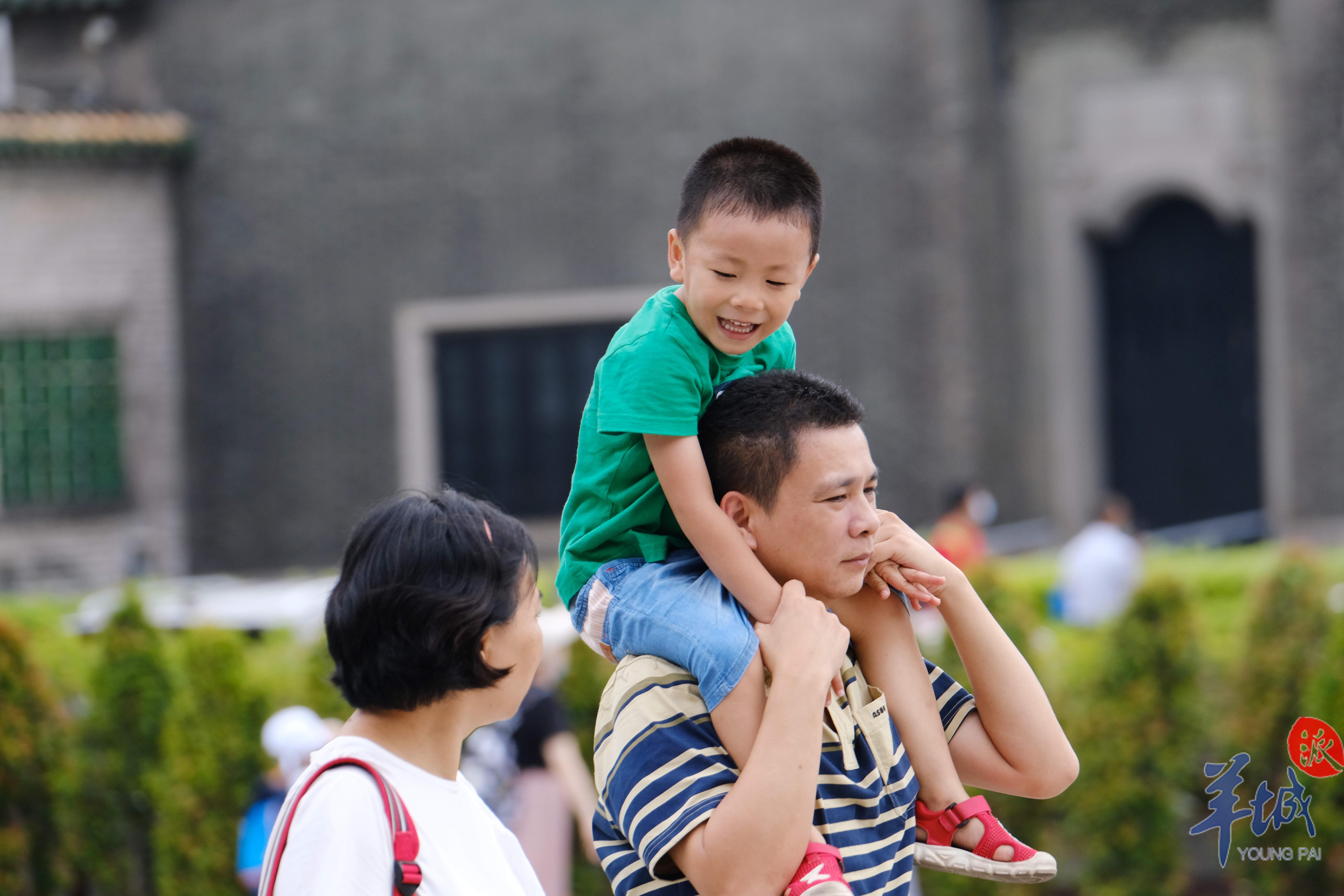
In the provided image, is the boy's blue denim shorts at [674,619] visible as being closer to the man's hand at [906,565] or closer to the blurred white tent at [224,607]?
the man's hand at [906,565]

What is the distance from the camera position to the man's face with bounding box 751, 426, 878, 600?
205cm

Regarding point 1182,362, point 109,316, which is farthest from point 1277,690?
point 109,316

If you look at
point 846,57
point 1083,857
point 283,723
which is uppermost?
point 846,57

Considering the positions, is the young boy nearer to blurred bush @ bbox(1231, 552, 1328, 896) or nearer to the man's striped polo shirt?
the man's striped polo shirt

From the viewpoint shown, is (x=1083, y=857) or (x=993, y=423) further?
(x=993, y=423)

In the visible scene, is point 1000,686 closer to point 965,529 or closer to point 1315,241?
point 965,529

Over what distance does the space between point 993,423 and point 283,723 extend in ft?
35.3

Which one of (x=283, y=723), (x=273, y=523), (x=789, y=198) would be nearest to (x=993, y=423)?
(x=273, y=523)

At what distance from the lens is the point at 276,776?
221 inches

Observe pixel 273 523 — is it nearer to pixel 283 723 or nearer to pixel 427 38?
pixel 427 38

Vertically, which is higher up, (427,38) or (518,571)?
(427,38)

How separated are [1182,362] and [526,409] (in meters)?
6.84

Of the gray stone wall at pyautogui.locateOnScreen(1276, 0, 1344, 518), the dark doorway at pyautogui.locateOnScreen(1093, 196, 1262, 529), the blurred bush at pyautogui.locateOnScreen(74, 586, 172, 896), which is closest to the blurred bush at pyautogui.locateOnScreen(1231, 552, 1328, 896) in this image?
the blurred bush at pyautogui.locateOnScreen(74, 586, 172, 896)

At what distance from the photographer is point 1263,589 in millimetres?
6547
